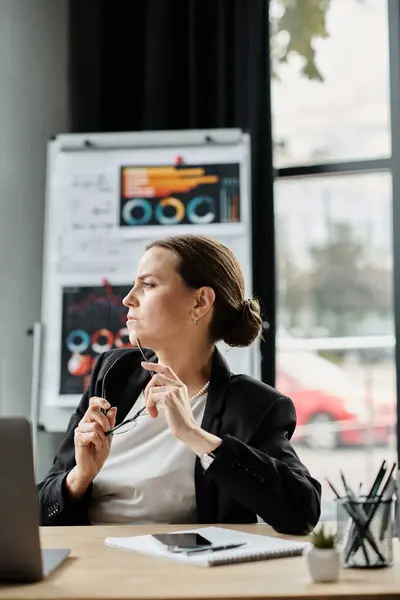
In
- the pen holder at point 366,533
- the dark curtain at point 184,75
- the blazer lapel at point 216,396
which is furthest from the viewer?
the dark curtain at point 184,75

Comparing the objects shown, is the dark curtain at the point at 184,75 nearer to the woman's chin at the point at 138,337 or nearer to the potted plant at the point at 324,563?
the woman's chin at the point at 138,337

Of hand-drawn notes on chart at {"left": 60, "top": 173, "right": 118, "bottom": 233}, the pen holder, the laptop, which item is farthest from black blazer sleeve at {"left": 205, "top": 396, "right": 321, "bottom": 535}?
hand-drawn notes on chart at {"left": 60, "top": 173, "right": 118, "bottom": 233}

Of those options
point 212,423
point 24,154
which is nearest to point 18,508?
point 212,423

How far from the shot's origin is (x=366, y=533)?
125cm

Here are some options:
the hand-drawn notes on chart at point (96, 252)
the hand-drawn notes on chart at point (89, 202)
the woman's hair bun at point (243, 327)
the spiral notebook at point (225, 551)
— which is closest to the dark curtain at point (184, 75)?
the hand-drawn notes on chart at point (89, 202)

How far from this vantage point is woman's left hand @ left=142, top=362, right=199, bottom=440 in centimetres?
164

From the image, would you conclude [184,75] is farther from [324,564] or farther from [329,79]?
[324,564]

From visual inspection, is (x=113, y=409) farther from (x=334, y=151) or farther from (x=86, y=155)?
(x=334, y=151)

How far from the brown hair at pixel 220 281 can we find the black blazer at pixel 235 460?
0.24 ft

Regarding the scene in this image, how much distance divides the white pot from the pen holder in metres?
0.08

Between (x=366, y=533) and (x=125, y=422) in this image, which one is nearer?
(x=366, y=533)

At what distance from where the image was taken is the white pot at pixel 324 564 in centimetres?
115

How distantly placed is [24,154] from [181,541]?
7.85 ft

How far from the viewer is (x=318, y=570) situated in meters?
1.15
